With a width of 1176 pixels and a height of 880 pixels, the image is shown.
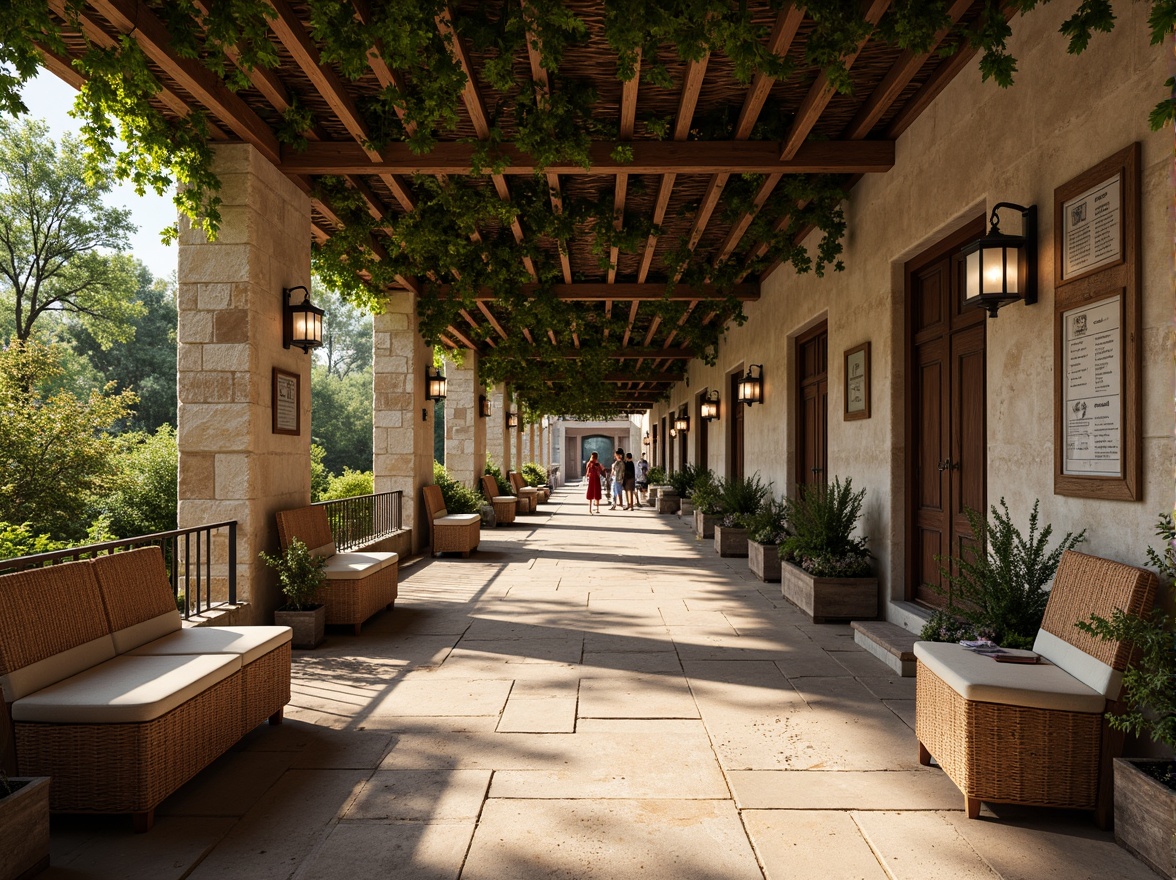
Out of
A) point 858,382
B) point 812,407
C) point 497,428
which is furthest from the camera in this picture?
point 497,428

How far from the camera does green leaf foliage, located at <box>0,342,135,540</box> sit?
1116 cm

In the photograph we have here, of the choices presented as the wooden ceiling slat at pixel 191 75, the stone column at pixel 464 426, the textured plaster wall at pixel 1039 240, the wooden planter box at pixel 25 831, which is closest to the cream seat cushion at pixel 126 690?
the wooden planter box at pixel 25 831

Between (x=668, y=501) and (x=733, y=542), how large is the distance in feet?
24.1

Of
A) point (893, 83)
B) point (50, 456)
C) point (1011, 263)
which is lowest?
point (50, 456)

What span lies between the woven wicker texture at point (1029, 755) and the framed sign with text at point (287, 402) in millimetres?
4530

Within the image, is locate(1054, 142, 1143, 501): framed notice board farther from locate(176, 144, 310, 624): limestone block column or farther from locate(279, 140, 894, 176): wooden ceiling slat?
locate(176, 144, 310, 624): limestone block column

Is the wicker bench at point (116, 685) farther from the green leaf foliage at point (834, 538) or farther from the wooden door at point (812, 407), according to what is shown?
the wooden door at point (812, 407)

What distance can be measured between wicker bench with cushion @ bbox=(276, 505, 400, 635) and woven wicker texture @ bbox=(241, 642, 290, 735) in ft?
5.34

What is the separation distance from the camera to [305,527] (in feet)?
17.7

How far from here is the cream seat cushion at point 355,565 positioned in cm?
510

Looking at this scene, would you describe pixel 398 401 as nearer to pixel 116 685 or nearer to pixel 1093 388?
pixel 116 685

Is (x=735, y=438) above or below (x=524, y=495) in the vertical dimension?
above

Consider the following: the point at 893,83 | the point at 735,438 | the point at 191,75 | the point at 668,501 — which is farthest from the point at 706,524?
the point at 191,75

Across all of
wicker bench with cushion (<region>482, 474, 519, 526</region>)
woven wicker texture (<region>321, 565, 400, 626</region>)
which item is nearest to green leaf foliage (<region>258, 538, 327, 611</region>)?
woven wicker texture (<region>321, 565, 400, 626</region>)
